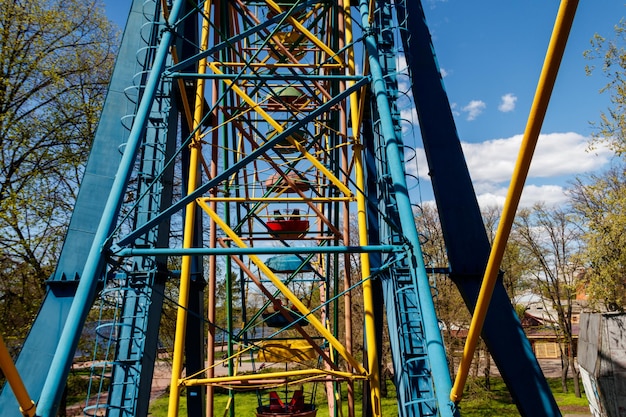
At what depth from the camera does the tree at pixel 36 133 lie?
440 inches

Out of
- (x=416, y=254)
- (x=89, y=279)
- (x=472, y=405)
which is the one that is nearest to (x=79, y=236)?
(x=89, y=279)

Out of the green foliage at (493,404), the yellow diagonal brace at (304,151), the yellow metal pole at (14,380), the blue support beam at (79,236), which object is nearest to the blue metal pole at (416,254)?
the yellow diagonal brace at (304,151)

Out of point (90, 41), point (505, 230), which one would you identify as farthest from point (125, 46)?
point (90, 41)

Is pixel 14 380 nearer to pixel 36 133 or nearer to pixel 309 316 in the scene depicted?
pixel 309 316

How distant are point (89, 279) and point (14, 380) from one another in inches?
36.8

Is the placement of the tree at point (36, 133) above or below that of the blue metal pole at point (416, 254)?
above

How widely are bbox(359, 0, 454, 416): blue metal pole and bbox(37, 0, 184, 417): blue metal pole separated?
209cm

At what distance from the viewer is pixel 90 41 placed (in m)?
13.3

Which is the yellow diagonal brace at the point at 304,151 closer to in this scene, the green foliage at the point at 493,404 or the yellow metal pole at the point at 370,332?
the yellow metal pole at the point at 370,332

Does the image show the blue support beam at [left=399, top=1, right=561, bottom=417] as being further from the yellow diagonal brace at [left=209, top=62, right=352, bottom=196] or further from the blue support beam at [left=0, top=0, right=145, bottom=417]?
the blue support beam at [left=0, top=0, right=145, bottom=417]

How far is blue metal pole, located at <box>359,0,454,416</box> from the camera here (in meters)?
3.33

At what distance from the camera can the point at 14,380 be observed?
262cm

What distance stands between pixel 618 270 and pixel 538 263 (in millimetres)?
11489

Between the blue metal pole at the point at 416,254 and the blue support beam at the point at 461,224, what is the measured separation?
3.29ft
